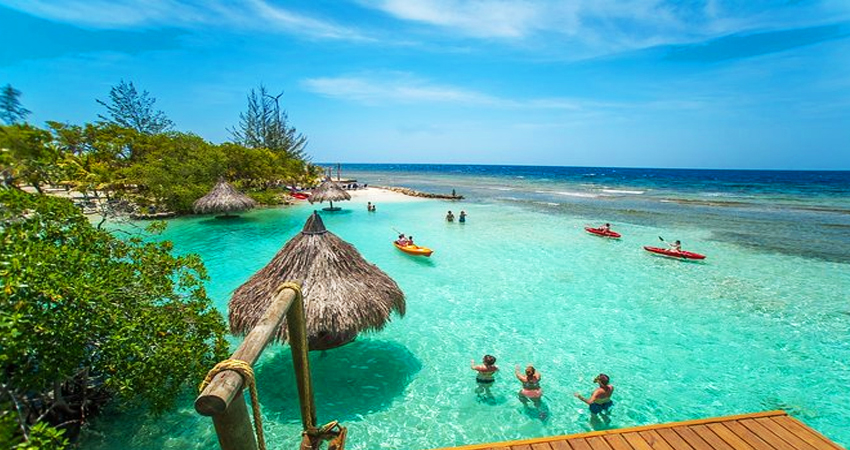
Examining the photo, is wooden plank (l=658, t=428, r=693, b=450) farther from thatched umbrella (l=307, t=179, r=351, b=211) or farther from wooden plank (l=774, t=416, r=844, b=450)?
thatched umbrella (l=307, t=179, r=351, b=211)

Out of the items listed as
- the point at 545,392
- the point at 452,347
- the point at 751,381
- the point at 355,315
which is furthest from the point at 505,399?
the point at 751,381

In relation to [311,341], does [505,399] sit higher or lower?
lower

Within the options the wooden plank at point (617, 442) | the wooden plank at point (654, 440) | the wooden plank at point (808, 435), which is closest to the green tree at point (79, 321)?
the wooden plank at point (617, 442)

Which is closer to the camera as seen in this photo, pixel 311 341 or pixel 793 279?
pixel 311 341

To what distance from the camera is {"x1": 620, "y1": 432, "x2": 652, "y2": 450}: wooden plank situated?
168 inches

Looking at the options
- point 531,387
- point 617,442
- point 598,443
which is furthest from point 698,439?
point 531,387

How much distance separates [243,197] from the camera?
2353cm

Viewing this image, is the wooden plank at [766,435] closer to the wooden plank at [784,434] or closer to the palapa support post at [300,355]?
the wooden plank at [784,434]

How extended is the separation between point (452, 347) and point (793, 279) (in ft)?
47.1

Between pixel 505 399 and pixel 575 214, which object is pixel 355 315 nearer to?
pixel 505 399

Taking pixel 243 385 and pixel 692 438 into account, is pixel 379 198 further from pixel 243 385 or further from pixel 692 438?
pixel 243 385

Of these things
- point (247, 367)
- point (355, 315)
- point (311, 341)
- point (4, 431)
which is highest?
point (247, 367)

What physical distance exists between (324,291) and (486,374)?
11.8 feet

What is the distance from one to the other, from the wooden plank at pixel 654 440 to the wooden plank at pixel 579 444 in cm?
76
